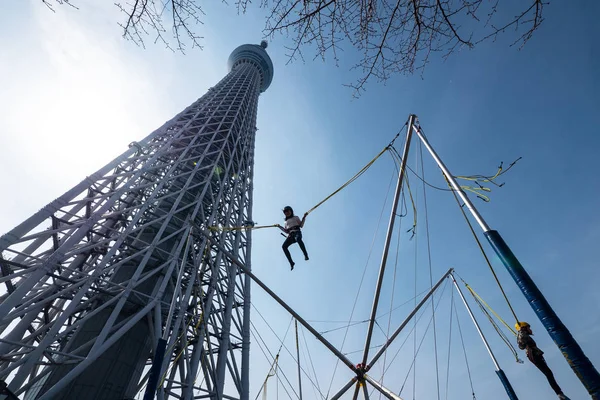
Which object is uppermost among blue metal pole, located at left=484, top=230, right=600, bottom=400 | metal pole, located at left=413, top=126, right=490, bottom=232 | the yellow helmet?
metal pole, located at left=413, top=126, right=490, bottom=232

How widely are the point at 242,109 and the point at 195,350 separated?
21.3m

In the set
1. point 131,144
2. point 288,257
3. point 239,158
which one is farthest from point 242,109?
point 288,257

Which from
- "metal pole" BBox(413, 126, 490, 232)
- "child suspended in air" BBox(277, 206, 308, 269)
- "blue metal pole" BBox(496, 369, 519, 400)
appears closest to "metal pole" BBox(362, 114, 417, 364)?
"metal pole" BBox(413, 126, 490, 232)

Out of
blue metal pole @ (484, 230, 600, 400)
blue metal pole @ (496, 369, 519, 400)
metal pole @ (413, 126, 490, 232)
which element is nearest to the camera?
blue metal pole @ (484, 230, 600, 400)

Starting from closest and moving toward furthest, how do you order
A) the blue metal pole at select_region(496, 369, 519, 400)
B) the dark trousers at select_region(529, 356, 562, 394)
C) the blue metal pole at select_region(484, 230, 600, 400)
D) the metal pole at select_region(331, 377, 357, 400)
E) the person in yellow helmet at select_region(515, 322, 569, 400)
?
the blue metal pole at select_region(484, 230, 600, 400) → the dark trousers at select_region(529, 356, 562, 394) → the person in yellow helmet at select_region(515, 322, 569, 400) → the metal pole at select_region(331, 377, 357, 400) → the blue metal pole at select_region(496, 369, 519, 400)

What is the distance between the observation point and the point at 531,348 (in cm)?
532

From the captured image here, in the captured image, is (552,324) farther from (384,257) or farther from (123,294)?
(123,294)

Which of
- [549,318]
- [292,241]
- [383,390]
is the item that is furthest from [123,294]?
[549,318]

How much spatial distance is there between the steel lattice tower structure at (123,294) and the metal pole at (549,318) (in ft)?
19.4

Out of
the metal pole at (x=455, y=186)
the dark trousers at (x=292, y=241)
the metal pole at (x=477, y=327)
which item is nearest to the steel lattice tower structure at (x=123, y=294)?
the dark trousers at (x=292, y=241)

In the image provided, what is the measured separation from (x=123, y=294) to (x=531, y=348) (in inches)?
447

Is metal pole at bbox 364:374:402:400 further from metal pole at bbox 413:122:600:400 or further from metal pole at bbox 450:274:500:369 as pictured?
metal pole at bbox 450:274:500:369

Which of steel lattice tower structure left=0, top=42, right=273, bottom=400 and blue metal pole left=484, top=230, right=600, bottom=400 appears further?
steel lattice tower structure left=0, top=42, right=273, bottom=400

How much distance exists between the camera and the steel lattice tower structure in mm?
8273
